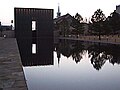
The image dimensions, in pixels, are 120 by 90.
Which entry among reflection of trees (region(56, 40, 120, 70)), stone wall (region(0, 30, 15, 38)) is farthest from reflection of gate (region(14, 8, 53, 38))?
reflection of trees (region(56, 40, 120, 70))

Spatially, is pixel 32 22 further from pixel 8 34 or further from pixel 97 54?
pixel 97 54

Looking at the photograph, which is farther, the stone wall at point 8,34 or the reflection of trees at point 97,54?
the stone wall at point 8,34

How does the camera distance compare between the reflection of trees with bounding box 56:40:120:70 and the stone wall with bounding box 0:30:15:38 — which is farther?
the stone wall with bounding box 0:30:15:38

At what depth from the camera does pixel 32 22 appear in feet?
155

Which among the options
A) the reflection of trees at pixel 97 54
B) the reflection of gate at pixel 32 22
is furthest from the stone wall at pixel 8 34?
the reflection of trees at pixel 97 54

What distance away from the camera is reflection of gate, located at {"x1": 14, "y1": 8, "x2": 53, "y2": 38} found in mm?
45750

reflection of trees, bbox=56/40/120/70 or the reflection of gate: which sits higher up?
the reflection of gate

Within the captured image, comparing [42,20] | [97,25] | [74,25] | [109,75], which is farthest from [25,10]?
[109,75]

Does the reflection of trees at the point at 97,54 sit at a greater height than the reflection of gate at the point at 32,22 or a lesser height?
lesser

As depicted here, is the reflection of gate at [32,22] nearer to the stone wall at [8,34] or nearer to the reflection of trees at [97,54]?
the stone wall at [8,34]

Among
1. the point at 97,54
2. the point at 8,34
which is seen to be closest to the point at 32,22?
the point at 8,34

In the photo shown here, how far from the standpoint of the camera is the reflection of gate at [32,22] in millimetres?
45750

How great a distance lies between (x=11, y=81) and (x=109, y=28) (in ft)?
114

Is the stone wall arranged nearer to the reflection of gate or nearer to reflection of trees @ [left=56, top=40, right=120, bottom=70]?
the reflection of gate
